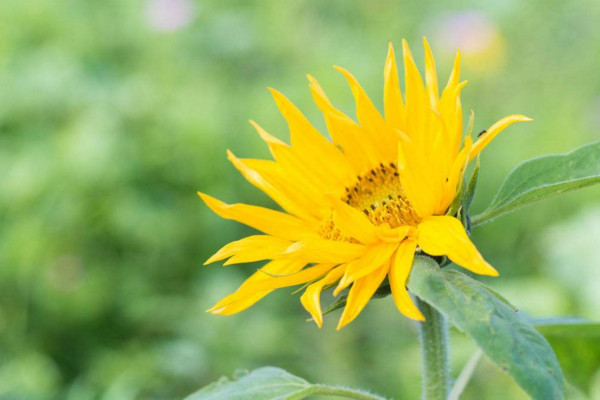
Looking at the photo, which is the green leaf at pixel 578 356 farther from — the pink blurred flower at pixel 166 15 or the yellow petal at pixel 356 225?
the pink blurred flower at pixel 166 15

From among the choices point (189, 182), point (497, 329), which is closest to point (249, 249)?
point (497, 329)

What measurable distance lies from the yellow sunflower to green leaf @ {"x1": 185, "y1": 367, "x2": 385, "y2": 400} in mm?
140

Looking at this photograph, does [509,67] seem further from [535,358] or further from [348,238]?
[535,358]

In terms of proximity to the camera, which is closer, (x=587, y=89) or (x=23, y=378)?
(x=23, y=378)

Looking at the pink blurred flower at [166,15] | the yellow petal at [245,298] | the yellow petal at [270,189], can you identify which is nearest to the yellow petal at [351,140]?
the yellow petal at [270,189]

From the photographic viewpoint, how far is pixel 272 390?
1101mm

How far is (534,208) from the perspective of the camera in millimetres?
3311

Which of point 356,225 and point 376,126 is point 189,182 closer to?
point 376,126

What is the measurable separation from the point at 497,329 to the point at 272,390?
1.33 feet

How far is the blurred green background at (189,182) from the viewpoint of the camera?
257cm

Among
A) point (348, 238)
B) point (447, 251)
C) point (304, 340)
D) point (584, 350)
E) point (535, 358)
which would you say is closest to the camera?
point (535, 358)

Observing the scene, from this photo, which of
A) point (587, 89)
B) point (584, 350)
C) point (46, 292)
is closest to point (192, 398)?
point (584, 350)

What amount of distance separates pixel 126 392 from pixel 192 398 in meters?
1.18

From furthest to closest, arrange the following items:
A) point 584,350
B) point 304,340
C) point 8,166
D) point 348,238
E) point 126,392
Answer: point 8,166
point 304,340
point 126,392
point 584,350
point 348,238
